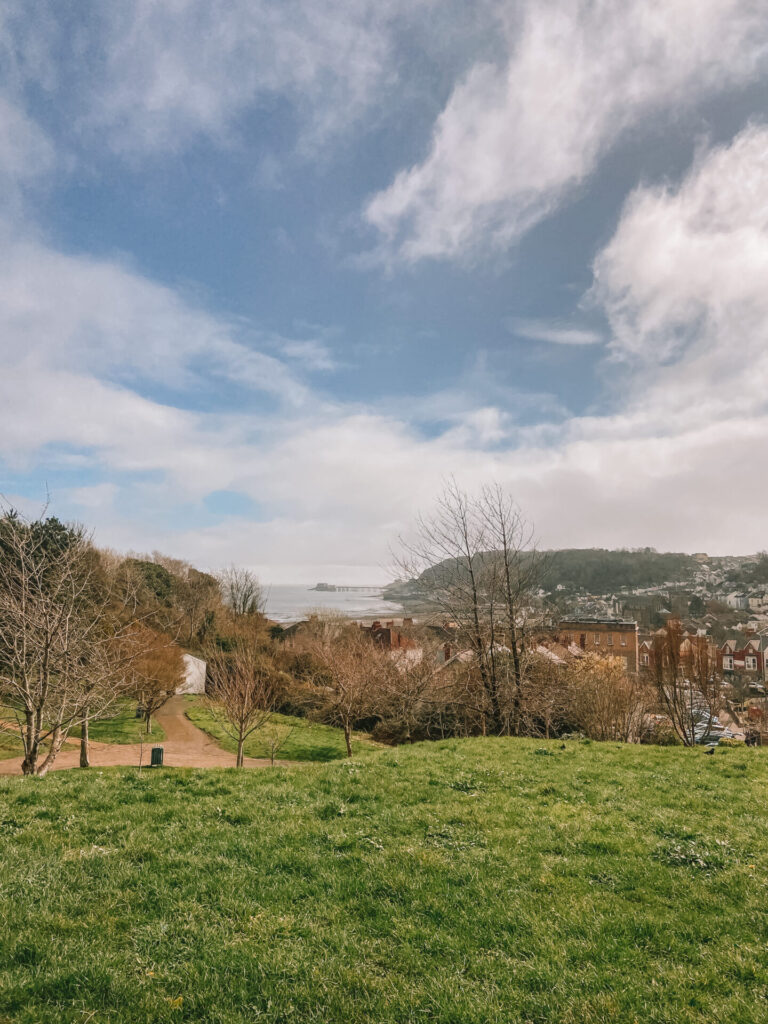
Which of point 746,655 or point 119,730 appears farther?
point 746,655

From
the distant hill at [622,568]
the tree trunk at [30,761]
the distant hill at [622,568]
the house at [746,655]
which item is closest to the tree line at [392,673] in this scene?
the tree trunk at [30,761]

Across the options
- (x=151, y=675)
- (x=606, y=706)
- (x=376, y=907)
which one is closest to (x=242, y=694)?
(x=151, y=675)

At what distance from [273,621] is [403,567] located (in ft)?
135

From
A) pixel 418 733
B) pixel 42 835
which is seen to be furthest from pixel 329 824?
pixel 418 733

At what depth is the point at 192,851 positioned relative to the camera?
6109 millimetres

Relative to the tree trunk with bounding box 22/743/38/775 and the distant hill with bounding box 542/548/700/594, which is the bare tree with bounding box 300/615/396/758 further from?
the distant hill with bounding box 542/548/700/594

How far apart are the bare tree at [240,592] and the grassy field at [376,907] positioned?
54078 millimetres

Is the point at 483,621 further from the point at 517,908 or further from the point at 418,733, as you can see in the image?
the point at 517,908

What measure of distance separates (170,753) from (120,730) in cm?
759

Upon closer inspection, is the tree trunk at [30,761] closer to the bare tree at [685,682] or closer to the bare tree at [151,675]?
the bare tree at [151,675]

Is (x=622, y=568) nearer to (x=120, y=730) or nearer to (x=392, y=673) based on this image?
(x=392, y=673)

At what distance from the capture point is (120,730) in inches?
1208

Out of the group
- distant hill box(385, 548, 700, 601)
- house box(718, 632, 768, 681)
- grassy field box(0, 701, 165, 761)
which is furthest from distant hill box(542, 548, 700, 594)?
grassy field box(0, 701, 165, 761)

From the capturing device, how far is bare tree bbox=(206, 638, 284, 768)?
66.5 feet
